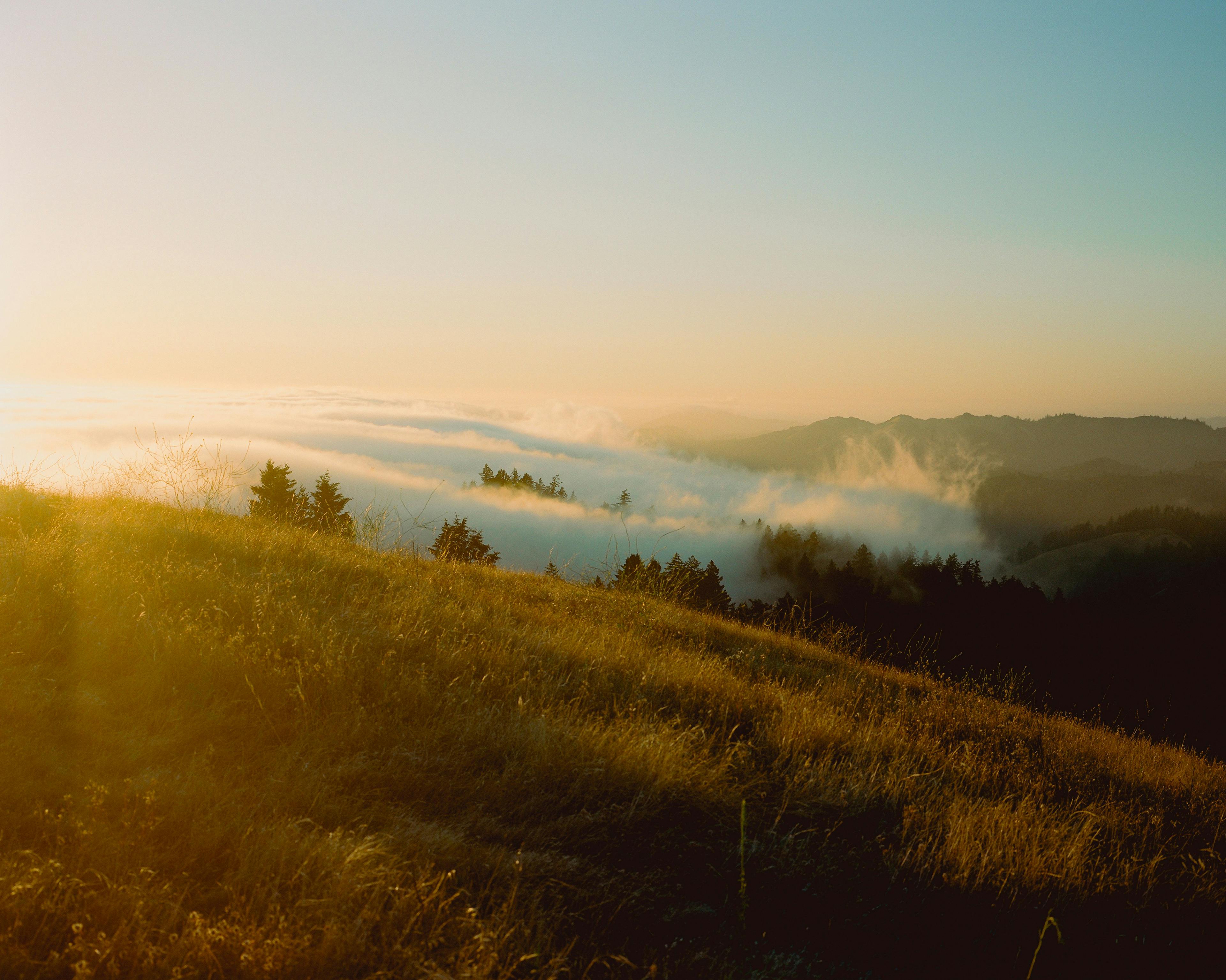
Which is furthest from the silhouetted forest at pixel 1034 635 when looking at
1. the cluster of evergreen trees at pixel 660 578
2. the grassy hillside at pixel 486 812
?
the grassy hillside at pixel 486 812

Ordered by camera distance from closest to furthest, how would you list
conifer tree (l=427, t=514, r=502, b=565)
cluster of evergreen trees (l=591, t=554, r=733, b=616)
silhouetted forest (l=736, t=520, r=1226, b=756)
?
1. cluster of evergreen trees (l=591, t=554, r=733, b=616)
2. conifer tree (l=427, t=514, r=502, b=565)
3. silhouetted forest (l=736, t=520, r=1226, b=756)

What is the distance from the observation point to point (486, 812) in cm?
349

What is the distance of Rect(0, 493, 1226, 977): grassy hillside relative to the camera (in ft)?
8.40

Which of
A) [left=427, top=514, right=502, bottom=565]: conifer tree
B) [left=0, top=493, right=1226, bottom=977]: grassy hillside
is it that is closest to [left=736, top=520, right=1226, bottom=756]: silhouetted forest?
[left=0, top=493, right=1226, bottom=977]: grassy hillside

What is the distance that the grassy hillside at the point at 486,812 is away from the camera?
2561 mm

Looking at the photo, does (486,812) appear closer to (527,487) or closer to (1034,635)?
(527,487)

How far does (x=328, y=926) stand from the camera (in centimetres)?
245

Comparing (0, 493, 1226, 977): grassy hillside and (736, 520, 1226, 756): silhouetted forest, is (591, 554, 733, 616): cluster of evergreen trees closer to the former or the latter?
(736, 520, 1226, 756): silhouetted forest

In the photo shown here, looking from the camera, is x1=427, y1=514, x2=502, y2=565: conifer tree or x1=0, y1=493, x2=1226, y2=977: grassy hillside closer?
x1=0, y1=493, x2=1226, y2=977: grassy hillside

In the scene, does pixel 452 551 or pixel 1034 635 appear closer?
pixel 452 551

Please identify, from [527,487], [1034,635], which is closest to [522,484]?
[527,487]

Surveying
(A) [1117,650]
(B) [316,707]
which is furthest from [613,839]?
(A) [1117,650]

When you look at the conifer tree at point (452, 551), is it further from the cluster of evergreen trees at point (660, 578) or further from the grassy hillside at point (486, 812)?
the grassy hillside at point (486, 812)

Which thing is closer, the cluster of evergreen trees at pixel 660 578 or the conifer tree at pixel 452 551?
the cluster of evergreen trees at pixel 660 578
